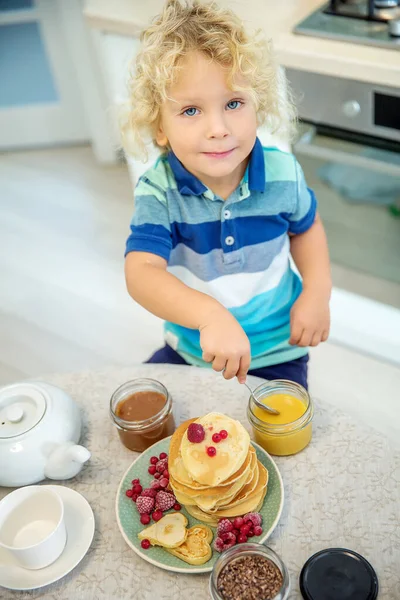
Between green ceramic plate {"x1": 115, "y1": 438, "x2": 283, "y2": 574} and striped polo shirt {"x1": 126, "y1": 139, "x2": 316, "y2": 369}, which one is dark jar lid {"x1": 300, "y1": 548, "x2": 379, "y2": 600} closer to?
green ceramic plate {"x1": 115, "y1": 438, "x2": 283, "y2": 574}

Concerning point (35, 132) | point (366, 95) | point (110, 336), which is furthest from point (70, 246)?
point (366, 95)

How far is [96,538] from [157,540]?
0.10m

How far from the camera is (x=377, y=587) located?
0.84m

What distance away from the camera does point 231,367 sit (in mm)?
1025

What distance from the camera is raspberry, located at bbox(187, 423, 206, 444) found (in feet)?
3.05

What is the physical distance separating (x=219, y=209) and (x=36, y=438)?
0.51 m

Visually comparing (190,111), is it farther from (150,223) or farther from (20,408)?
(20,408)

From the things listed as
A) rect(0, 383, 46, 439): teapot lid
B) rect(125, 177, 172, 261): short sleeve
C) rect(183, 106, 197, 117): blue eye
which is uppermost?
rect(183, 106, 197, 117): blue eye

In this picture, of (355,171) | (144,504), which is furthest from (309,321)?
(355,171)

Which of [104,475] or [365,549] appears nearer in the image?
[365,549]

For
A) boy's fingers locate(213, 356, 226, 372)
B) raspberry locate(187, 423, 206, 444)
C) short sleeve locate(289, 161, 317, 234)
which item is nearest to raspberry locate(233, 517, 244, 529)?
raspberry locate(187, 423, 206, 444)

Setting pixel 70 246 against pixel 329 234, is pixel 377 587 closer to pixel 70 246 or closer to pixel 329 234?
pixel 329 234

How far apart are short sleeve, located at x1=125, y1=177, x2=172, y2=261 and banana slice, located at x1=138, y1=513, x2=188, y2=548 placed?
457 millimetres

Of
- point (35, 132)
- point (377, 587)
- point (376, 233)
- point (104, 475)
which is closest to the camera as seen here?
point (377, 587)
